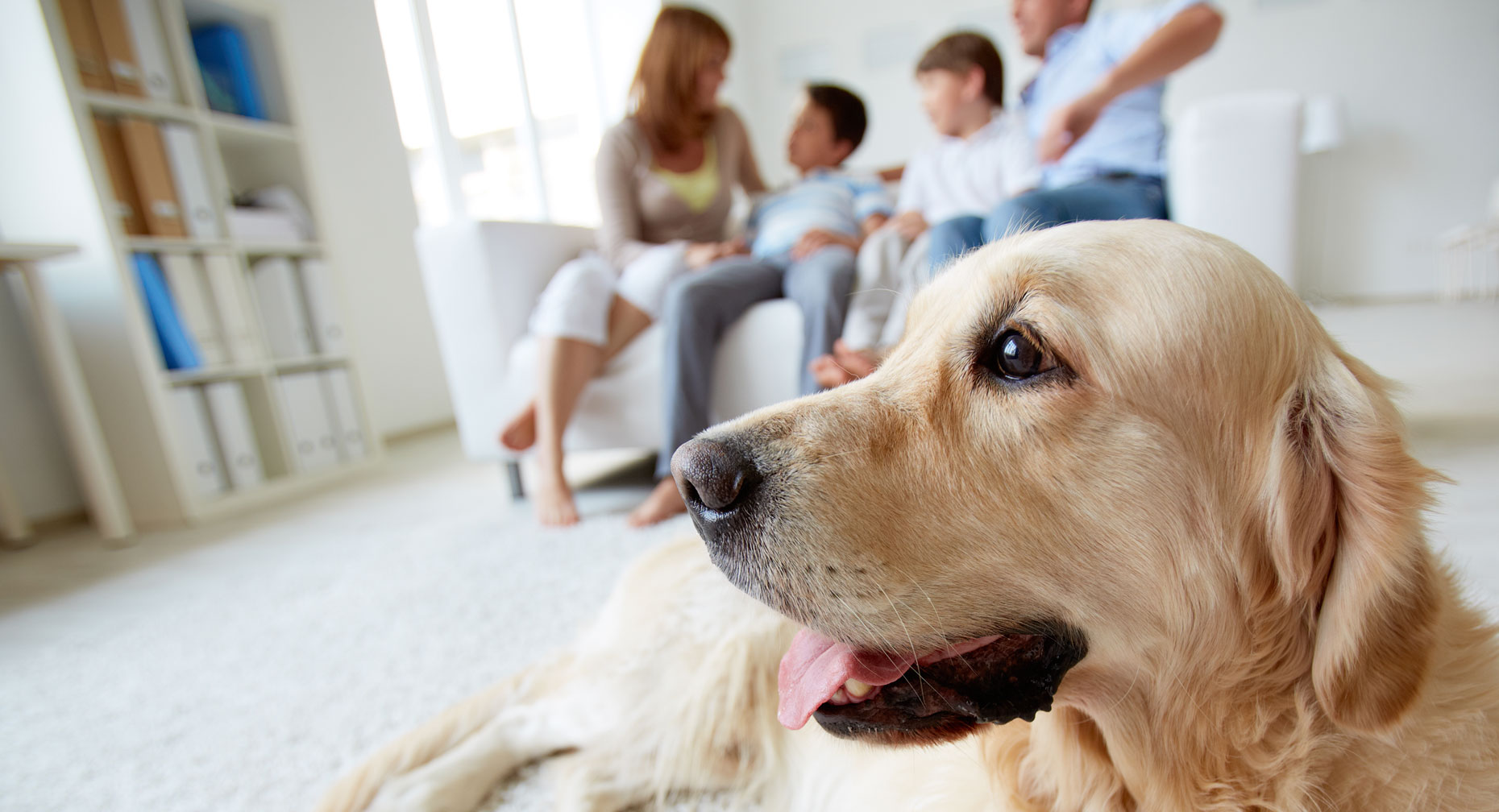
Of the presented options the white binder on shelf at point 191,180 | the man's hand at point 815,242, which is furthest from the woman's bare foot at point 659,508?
the white binder on shelf at point 191,180

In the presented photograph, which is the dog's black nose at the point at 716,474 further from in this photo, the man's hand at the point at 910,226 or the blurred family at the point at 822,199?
the man's hand at the point at 910,226

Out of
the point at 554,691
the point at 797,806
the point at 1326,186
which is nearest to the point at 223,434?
the point at 554,691

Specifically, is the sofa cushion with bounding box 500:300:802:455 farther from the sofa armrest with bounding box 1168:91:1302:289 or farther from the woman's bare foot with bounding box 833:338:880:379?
the sofa armrest with bounding box 1168:91:1302:289

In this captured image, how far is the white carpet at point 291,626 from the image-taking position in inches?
45.5

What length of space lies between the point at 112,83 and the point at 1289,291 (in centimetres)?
364

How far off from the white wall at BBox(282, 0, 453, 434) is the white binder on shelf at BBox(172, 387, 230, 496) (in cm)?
114

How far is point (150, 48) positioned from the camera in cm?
269

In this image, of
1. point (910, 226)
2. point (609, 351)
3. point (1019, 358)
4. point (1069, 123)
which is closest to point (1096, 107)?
point (1069, 123)

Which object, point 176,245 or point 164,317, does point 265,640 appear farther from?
point 176,245

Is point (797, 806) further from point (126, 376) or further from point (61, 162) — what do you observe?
point (61, 162)

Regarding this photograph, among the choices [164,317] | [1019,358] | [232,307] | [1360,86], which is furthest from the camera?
[1360,86]

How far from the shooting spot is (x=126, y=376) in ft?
8.46

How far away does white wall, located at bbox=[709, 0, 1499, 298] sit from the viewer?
6.23 metres

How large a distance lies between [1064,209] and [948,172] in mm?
1013
